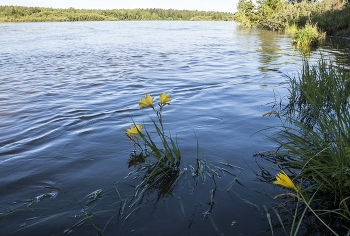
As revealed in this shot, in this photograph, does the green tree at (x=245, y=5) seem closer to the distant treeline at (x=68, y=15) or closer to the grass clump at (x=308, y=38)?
the distant treeline at (x=68, y=15)

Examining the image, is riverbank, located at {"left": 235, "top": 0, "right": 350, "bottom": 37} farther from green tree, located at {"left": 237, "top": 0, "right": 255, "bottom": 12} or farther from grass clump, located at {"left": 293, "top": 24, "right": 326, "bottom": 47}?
grass clump, located at {"left": 293, "top": 24, "right": 326, "bottom": 47}

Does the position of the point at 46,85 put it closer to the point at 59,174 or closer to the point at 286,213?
the point at 59,174

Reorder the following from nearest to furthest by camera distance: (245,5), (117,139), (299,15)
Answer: (117,139), (299,15), (245,5)

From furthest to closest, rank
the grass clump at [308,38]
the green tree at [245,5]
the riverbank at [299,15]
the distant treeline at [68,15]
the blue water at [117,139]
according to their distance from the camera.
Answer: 1. the distant treeline at [68,15]
2. the green tree at [245,5]
3. the riverbank at [299,15]
4. the grass clump at [308,38]
5. the blue water at [117,139]

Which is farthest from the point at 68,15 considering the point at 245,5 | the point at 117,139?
the point at 117,139

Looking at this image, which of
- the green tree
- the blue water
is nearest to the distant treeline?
the green tree

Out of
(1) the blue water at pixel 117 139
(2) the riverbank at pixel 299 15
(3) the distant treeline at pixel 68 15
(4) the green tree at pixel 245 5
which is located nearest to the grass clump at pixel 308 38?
(2) the riverbank at pixel 299 15

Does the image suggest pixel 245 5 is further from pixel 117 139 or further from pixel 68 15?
pixel 68 15

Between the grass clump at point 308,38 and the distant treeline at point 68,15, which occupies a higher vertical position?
the distant treeline at point 68,15

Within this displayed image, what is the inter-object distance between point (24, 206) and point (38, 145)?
1.41 metres

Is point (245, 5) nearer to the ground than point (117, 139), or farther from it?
farther from it

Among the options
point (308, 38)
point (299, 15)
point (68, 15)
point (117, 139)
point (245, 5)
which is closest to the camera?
point (117, 139)

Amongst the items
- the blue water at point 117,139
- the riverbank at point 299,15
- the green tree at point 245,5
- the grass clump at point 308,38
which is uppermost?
the green tree at point 245,5

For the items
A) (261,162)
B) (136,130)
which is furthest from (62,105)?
(261,162)
